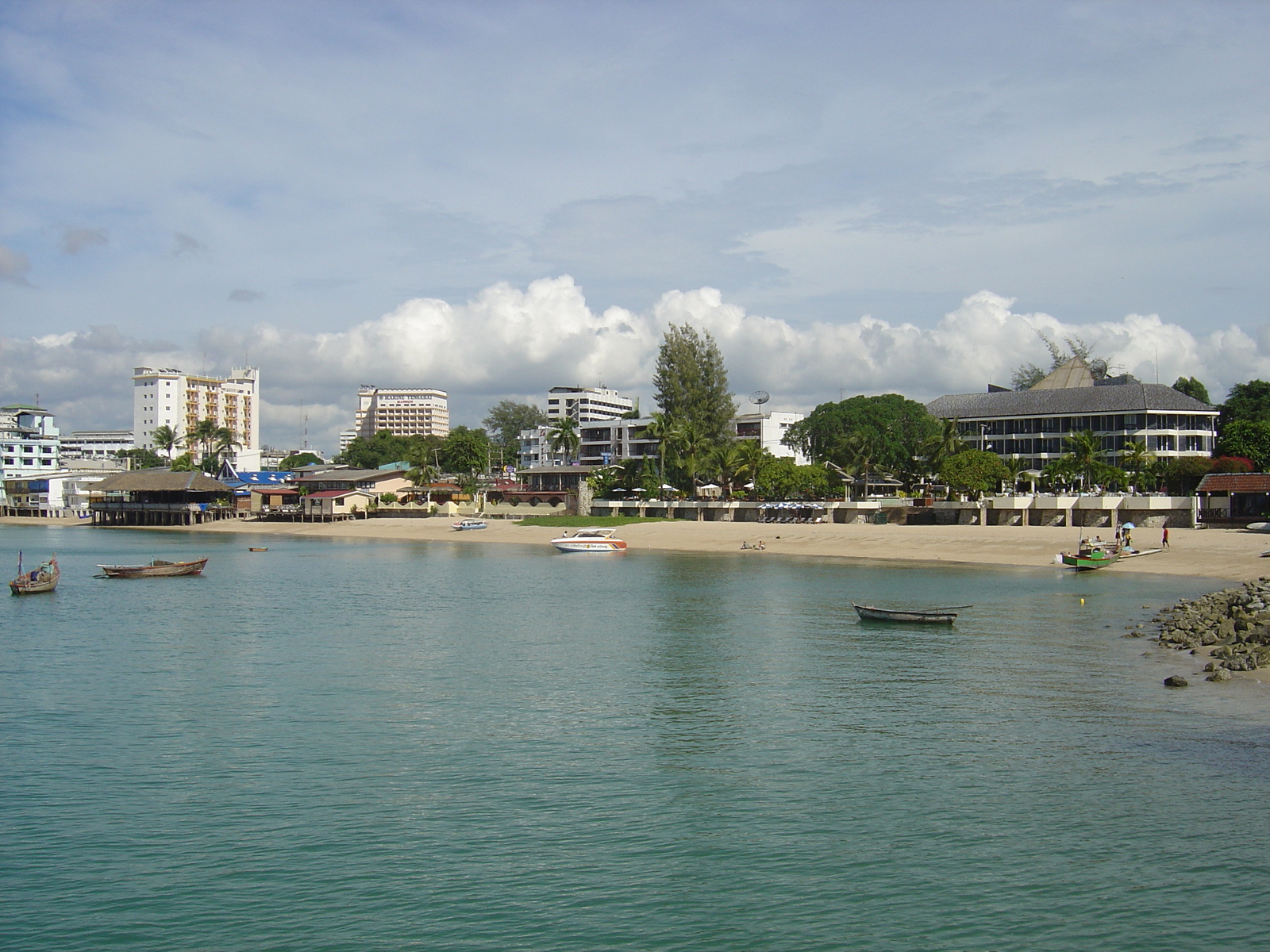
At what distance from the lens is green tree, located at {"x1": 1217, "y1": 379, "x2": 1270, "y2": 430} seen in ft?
343

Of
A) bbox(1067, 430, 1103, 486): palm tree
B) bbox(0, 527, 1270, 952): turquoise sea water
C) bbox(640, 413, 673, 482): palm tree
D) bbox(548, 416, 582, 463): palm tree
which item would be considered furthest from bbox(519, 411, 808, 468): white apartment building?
bbox(0, 527, 1270, 952): turquoise sea water

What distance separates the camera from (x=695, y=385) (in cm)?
11312

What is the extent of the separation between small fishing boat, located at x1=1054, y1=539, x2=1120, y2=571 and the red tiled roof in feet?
62.3

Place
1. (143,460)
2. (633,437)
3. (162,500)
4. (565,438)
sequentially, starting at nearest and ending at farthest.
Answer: (162,500) < (565,438) < (633,437) < (143,460)

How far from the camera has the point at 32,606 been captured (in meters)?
46.6

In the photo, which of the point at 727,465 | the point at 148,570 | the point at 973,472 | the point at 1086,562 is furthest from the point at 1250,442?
the point at 148,570

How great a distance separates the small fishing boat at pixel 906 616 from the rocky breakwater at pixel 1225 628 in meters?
7.69

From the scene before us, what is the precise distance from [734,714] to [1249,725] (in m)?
12.1

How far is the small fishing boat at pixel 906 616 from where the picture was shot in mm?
39656

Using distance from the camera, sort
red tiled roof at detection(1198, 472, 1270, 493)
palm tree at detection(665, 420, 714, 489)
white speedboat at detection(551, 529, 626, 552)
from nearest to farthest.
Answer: red tiled roof at detection(1198, 472, 1270, 493)
white speedboat at detection(551, 529, 626, 552)
palm tree at detection(665, 420, 714, 489)

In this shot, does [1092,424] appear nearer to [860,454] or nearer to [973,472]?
[860,454]

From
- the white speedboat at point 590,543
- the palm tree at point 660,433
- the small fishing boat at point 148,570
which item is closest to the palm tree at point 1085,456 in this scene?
the palm tree at point 660,433

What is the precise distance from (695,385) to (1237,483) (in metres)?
55.4

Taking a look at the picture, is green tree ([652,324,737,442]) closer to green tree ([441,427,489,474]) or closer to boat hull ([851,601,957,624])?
green tree ([441,427,489,474])
